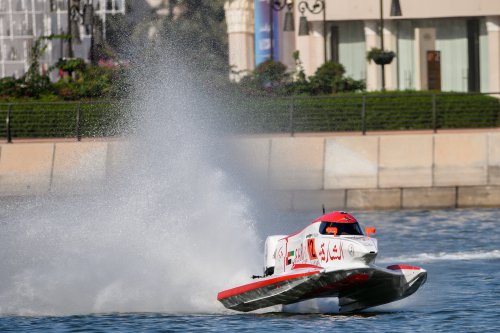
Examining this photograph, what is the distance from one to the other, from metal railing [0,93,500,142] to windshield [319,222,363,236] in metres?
→ 13.8

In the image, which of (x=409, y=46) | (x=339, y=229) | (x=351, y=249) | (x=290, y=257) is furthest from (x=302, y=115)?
(x=409, y=46)

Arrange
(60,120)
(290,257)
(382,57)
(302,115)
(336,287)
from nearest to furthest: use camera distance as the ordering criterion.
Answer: (336,287)
(290,257)
(302,115)
(60,120)
(382,57)

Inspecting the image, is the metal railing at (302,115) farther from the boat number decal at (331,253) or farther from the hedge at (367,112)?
the boat number decal at (331,253)

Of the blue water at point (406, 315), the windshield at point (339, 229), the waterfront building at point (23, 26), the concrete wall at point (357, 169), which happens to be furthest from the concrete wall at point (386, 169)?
the waterfront building at point (23, 26)

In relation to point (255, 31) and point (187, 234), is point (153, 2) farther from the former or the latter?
point (187, 234)

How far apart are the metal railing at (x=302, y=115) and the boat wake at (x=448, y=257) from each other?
7.95 meters

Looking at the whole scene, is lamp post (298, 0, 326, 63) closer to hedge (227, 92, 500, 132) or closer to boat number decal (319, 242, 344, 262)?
hedge (227, 92, 500, 132)

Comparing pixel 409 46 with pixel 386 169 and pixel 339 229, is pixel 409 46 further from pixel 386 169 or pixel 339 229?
pixel 339 229

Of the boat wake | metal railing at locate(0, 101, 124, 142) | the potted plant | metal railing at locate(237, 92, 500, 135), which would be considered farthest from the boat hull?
the potted plant

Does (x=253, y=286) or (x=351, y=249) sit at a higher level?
(x=351, y=249)

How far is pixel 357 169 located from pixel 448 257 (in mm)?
7174

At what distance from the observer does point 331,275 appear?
17.1 meters

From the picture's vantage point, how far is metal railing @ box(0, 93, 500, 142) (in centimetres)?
3158

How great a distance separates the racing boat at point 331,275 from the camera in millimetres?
17172
